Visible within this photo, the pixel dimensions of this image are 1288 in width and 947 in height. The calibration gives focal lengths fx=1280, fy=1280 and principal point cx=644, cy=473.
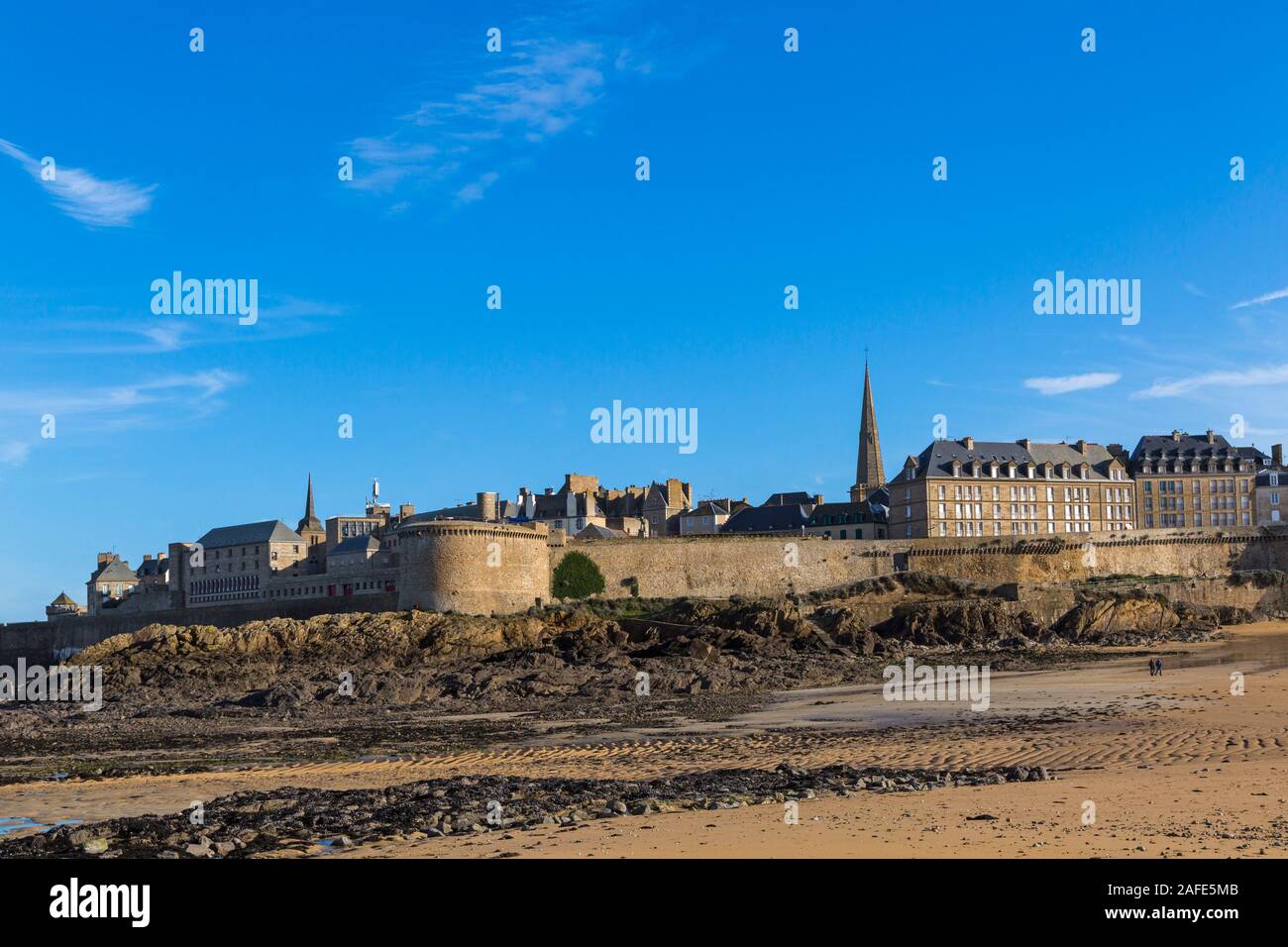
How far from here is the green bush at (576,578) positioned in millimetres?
52531

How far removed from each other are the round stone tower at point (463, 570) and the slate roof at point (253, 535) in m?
25.9

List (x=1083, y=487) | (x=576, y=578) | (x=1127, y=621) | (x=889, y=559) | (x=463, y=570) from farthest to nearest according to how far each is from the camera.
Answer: (x=1083, y=487) → (x=889, y=559) → (x=576, y=578) → (x=463, y=570) → (x=1127, y=621)

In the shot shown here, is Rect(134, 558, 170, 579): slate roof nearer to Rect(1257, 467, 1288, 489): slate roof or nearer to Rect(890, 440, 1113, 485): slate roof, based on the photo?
Rect(890, 440, 1113, 485): slate roof

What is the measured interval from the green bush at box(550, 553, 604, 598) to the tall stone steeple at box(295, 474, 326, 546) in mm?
29996

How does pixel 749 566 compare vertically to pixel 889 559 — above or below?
below

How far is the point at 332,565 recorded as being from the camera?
70.8m

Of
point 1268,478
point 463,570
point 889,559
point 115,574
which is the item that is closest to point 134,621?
point 463,570

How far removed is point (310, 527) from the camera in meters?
85.2

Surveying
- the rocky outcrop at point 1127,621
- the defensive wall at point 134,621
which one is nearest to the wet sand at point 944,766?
the rocky outcrop at point 1127,621

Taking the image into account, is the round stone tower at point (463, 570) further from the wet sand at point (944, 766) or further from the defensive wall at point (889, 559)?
the wet sand at point (944, 766)

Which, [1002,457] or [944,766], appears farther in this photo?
[1002,457]

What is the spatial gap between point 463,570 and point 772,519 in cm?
2546

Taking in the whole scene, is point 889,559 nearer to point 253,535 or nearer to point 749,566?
point 749,566
